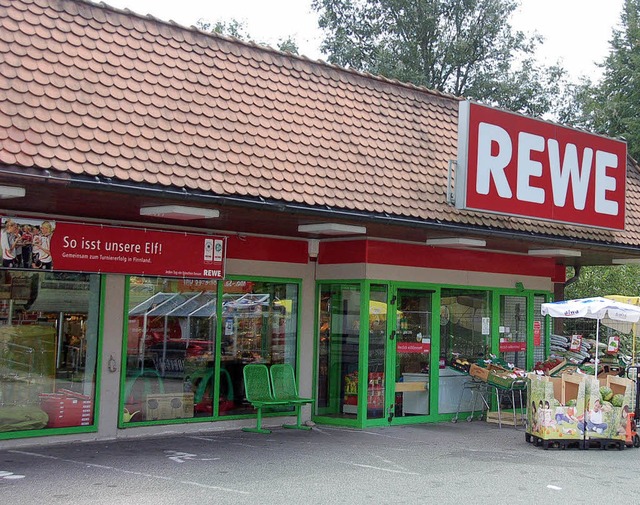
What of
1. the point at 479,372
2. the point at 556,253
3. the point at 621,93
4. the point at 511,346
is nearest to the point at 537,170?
the point at 556,253

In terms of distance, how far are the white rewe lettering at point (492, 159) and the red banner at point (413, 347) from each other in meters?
2.70

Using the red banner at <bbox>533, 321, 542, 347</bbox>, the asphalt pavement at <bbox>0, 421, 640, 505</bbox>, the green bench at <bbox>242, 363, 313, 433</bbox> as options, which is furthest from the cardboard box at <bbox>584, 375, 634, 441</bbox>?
the red banner at <bbox>533, 321, 542, 347</bbox>

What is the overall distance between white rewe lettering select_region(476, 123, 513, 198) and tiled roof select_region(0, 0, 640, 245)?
1.51 feet

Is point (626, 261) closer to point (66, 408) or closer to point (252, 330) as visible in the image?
point (252, 330)

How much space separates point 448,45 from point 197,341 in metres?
24.4

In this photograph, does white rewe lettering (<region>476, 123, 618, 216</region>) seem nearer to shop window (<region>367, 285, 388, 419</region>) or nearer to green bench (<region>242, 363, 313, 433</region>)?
shop window (<region>367, 285, 388, 419</region>)

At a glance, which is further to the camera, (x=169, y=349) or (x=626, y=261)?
(x=626, y=261)

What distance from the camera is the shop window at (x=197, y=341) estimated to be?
1149 centimetres

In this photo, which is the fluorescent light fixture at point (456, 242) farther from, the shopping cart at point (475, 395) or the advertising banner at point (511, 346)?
the advertising banner at point (511, 346)

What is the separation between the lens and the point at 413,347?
13.6 metres

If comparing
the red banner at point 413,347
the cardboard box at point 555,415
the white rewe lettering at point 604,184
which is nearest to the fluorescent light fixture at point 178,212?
the red banner at point 413,347

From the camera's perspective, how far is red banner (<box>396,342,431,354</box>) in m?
13.4

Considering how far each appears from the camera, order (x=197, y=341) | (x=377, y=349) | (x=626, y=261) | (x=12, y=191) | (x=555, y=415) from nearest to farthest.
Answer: (x=12, y=191) < (x=555, y=415) < (x=197, y=341) < (x=377, y=349) < (x=626, y=261)

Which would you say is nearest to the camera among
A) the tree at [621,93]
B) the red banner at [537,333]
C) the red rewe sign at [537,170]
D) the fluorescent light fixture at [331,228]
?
the fluorescent light fixture at [331,228]
